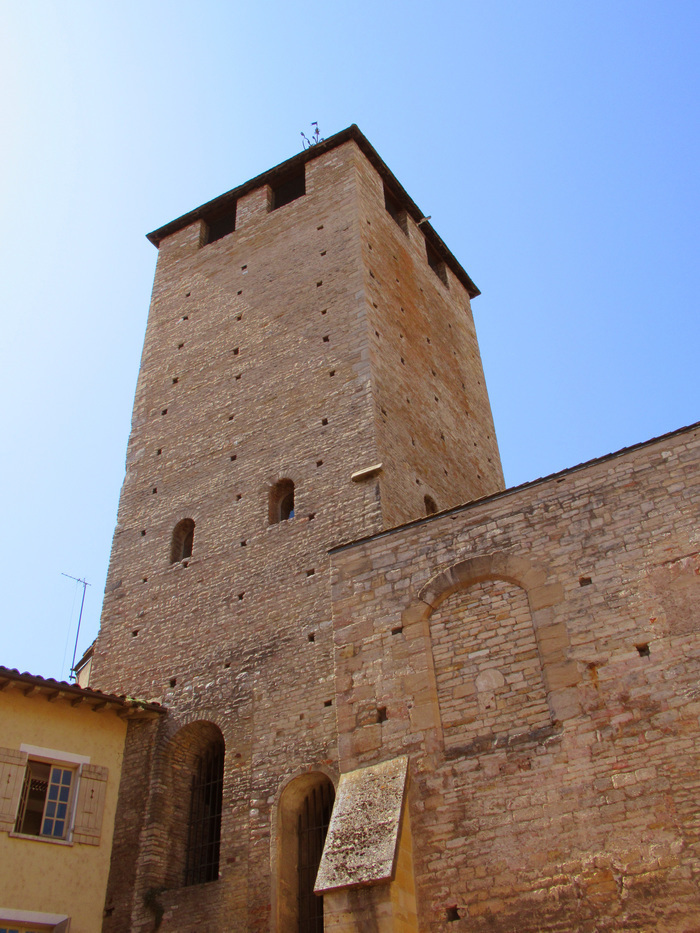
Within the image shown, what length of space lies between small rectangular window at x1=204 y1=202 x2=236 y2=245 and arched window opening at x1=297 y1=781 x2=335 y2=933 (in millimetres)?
13364

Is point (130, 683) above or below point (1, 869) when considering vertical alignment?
above

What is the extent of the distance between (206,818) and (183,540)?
15.3 ft

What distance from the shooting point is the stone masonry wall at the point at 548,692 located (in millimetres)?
7230

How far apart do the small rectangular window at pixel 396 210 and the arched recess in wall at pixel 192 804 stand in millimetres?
12199

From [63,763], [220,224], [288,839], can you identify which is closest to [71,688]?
[63,763]

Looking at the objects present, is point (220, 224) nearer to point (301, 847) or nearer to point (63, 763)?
point (63, 763)

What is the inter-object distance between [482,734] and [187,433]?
30.5 ft

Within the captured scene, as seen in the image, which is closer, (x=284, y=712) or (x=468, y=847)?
(x=468, y=847)

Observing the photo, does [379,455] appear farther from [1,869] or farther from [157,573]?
[1,869]

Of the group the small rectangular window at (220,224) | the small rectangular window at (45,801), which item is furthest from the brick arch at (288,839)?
the small rectangular window at (220,224)

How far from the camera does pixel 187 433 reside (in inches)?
631

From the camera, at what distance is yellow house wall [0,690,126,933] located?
33.4 ft

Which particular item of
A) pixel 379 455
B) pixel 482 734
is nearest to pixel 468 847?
pixel 482 734

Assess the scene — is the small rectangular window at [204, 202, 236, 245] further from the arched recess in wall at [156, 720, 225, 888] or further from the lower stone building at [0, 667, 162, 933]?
the arched recess in wall at [156, 720, 225, 888]
